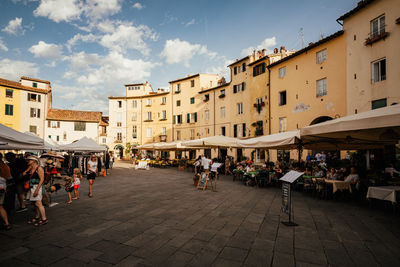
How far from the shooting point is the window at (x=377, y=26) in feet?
44.4

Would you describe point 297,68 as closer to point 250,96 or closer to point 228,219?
point 250,96

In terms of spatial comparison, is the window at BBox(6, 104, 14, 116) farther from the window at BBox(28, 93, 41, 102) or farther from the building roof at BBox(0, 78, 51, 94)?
the building roof at BBox(0, 78, 51, 94)

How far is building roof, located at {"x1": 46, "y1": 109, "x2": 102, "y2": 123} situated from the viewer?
39500 millimetres

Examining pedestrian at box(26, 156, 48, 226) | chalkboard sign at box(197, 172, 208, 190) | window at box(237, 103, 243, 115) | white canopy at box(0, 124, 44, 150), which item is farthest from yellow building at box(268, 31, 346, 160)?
white canopy at box(0, 124, 44, 150)

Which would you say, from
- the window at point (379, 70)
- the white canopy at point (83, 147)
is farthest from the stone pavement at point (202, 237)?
the window at point (379, 70)

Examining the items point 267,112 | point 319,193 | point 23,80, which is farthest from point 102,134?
point 319,193

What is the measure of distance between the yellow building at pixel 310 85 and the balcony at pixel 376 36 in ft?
6.31

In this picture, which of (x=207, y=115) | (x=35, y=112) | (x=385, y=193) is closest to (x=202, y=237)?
(x=385, y=193)

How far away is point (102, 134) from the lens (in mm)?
44812

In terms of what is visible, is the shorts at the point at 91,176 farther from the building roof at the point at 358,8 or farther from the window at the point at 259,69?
the window at the point at 259,69

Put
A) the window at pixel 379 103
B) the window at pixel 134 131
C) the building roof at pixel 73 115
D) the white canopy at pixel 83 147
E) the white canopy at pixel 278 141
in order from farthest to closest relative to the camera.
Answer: the window at pixel 134 131, the building roof at pixel 73 115, the white canopy at pixel 83 147, the window at pixel 379 103, the white canopy at pixel 278 141

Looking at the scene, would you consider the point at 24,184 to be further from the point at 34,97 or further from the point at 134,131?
the point at 134,131

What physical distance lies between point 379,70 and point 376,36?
6.89 ft

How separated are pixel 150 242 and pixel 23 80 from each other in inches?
1738
